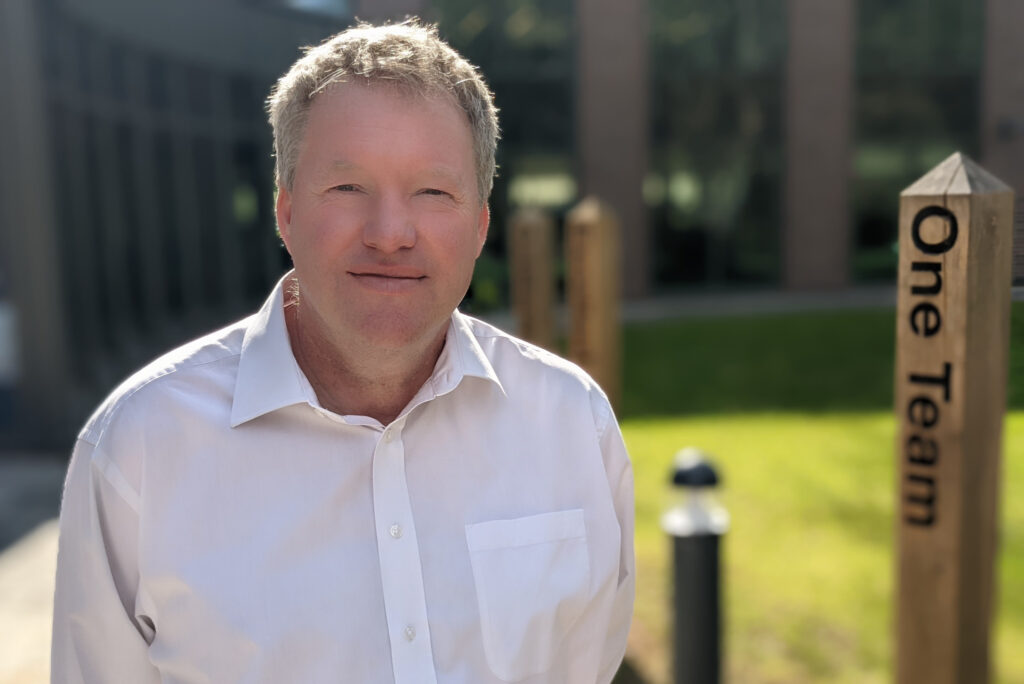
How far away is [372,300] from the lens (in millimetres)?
1641

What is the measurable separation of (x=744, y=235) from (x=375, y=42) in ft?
57.3

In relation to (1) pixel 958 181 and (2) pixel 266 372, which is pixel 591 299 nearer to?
(1) pixel 958 181

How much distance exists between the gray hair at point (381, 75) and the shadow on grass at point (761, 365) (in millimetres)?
6418

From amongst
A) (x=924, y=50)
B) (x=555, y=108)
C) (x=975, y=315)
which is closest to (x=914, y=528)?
(x=975, y=315)

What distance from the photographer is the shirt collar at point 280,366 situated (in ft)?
5.36

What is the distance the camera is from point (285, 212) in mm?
1772

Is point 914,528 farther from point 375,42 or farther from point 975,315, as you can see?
point 375,42

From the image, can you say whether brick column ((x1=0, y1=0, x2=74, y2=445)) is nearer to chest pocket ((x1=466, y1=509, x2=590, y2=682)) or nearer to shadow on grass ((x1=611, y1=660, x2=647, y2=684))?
shadow on grass ((x1=611, y1=660, x2=647, y2=684))

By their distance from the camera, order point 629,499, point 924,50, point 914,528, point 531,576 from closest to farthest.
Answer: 1. point 531,576
2. point 629,499
3. point 914,528
4. point 924,50

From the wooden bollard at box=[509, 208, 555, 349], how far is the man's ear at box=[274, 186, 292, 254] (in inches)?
177

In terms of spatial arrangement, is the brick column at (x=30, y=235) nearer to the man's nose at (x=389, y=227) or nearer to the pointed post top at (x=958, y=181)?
the man's nose at (x=389, y=227)

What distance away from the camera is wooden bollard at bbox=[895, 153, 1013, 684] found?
1.96m

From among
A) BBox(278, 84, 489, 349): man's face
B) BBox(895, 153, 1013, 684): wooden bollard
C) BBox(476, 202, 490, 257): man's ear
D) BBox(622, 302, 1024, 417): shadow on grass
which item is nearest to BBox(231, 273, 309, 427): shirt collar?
BBox(278, 84, 489, 349): man's face

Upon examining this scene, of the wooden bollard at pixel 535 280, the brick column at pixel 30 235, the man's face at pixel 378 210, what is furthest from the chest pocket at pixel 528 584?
the brick column at pixel 30 235
